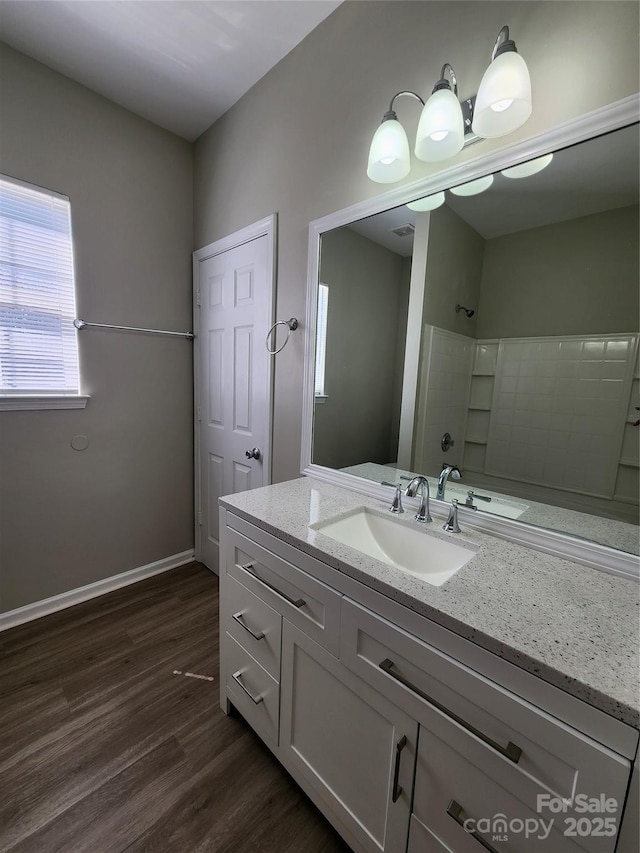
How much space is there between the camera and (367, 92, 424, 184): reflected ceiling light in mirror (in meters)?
1.18

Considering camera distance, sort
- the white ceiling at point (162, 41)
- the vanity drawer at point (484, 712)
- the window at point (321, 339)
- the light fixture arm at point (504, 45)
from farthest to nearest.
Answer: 1. the window at point (321, 339)
2. the white ceiling at point (162, 41)
3. the light fixture arm at point (504, 45)
4. the vanity drawer at point (484, 712)

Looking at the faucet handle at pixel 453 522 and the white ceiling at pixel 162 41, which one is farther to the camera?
the white ceiling at pixel 162 41

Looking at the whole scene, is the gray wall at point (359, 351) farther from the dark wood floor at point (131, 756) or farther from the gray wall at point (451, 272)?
the dark wood floor at point (131, 756)

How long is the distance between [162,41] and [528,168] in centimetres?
175

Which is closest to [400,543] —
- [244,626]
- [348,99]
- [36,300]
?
[244,626]

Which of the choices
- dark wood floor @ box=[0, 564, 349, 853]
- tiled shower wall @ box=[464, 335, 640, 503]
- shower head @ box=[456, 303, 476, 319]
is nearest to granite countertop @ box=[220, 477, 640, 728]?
tiled shower wall @ box=[464, 335, 640, 503]

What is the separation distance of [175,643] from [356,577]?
4.84 feet

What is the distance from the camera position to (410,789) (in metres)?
0.81

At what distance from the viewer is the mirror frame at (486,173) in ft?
2.95

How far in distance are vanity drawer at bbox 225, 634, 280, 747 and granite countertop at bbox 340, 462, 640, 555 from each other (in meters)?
0.89

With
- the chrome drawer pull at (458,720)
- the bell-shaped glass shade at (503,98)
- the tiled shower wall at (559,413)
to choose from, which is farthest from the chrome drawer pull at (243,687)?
the bell-shaped glass shade at (503,98)

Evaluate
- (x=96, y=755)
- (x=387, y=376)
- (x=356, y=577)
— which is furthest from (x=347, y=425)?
(x=96, y=755)

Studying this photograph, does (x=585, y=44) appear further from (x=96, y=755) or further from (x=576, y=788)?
(x=96, y=755)

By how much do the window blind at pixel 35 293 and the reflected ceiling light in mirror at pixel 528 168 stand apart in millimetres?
2125
